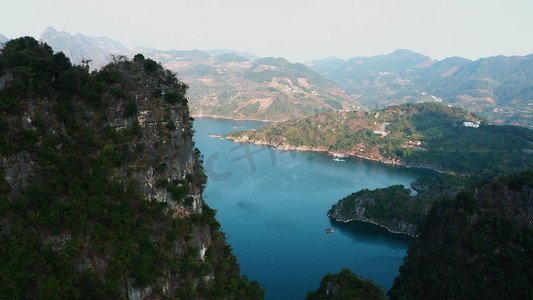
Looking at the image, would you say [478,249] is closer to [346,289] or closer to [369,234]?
[346,289]

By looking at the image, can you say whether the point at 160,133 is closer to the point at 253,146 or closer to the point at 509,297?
the point at 509,297

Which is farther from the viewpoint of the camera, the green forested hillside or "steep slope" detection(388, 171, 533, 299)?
the green forested hillside

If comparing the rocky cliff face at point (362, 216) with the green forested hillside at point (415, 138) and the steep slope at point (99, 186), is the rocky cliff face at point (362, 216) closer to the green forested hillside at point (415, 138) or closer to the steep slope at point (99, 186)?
the green forested hillside at point (415, 138)

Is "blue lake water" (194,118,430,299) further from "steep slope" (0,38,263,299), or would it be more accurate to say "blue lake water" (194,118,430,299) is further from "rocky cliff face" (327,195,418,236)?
"steep slope" (0,38,263,299)

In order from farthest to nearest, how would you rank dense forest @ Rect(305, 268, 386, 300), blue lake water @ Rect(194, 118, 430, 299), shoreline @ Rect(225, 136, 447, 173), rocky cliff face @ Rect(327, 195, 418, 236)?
shoreline @ Rect(225, 136, 447, 173)
rocky cliff face @ Rect(327, 195, 418, 236)
blue lake water @ Rect(194, 118, 430, 299)
dense forest @ Rect(305, 268, 386, 300)

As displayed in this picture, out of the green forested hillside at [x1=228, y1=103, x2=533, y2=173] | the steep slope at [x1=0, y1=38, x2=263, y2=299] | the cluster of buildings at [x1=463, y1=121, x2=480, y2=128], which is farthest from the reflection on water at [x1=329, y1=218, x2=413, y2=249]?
the cluster of buildings at [x1=463, y1=121, x2=480, y2=128]
